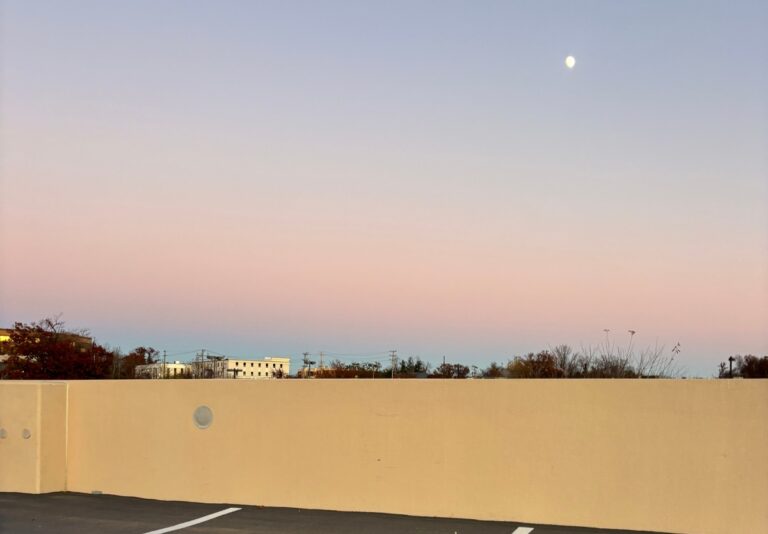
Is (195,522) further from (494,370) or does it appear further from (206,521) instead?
(494,370)

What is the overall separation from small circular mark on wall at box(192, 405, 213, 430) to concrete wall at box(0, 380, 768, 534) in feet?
0.26

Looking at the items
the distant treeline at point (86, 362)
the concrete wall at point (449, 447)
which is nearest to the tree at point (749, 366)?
the distant treeline at point (86, 362)

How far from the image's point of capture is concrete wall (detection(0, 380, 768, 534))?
8.59 metres

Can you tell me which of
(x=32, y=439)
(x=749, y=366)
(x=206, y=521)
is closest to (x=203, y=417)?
(x=206, y=521)

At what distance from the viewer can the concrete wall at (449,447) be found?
859 centimetres

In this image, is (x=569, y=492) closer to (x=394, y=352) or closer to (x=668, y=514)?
(x=668, y=514)

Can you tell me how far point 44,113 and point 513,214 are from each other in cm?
1041

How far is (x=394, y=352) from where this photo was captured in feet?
89.4

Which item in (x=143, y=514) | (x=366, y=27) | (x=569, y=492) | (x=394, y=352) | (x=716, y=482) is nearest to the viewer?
(x=716, y=482)

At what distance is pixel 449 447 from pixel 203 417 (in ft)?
12.6

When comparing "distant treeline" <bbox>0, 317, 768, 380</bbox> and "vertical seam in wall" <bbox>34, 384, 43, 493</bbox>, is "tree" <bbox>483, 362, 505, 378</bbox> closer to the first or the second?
"distant treeline" <bbox>0, 317, 768, 380</bbox>

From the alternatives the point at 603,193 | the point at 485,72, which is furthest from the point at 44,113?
the point at 603,193

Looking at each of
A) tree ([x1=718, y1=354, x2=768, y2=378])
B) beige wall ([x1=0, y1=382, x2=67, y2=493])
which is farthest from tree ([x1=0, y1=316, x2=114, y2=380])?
tree ([x1=718, y1=354, x2=768, y2=378])

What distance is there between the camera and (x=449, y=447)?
9.81 metres
